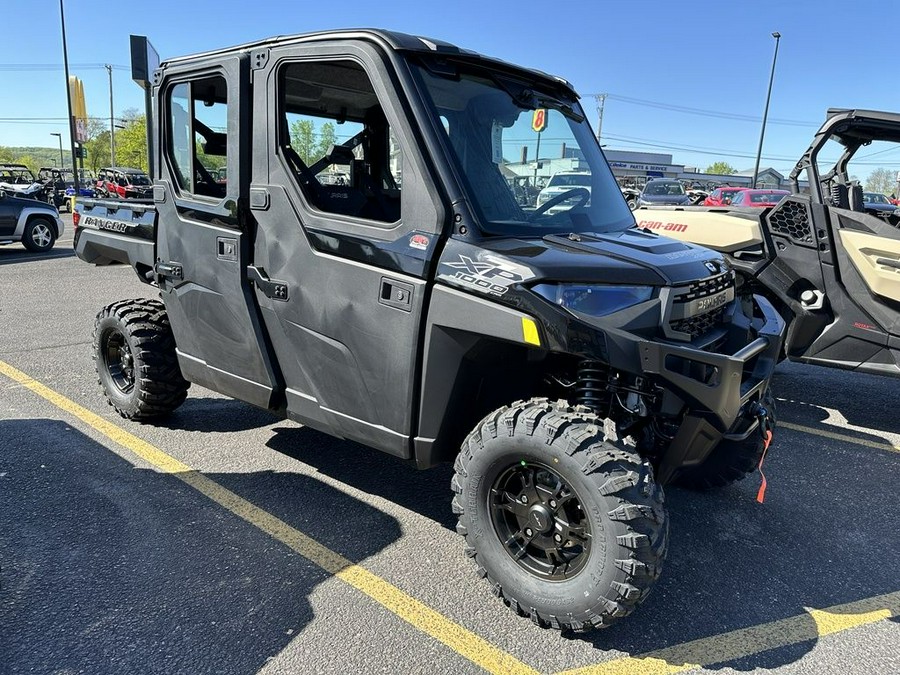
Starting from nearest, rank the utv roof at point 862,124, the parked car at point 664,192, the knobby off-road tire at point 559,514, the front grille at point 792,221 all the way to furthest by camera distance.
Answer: the knobby off-road tire at point 559,514 < the utv roof at point 862,124 < the front grille at point 792,221 < the parked car at point 664,192

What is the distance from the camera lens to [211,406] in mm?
5203

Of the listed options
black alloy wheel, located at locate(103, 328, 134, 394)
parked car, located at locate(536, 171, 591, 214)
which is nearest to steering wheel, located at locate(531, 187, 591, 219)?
parked car, located at locate(536, 171, 591, 214)

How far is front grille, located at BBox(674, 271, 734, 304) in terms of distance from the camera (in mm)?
2790

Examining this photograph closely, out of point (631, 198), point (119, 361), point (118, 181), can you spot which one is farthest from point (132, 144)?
point (119, 361)

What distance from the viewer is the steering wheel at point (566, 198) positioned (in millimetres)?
3097

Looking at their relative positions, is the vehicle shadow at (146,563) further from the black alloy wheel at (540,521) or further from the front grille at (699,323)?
the front grille at (699,323)

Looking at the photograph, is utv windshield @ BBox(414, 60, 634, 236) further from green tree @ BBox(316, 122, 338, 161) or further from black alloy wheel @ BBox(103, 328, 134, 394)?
black alloy wheel @ BBox(103, 328, 134, 394)

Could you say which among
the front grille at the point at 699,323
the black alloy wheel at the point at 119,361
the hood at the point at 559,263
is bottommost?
the black alloy wheel at the point at 119,361

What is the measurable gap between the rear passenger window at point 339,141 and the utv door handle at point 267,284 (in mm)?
441

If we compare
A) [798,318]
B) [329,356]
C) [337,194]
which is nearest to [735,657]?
[329,356]

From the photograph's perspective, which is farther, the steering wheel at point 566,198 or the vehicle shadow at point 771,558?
the steering wheel at point 566,198

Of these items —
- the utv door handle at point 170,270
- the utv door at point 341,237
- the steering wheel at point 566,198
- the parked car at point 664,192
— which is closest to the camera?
the utv door at point 341,237

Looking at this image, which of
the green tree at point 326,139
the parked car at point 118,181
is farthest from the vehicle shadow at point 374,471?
the parked car at point 118,181

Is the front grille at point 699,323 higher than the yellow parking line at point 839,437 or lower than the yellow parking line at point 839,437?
higher
